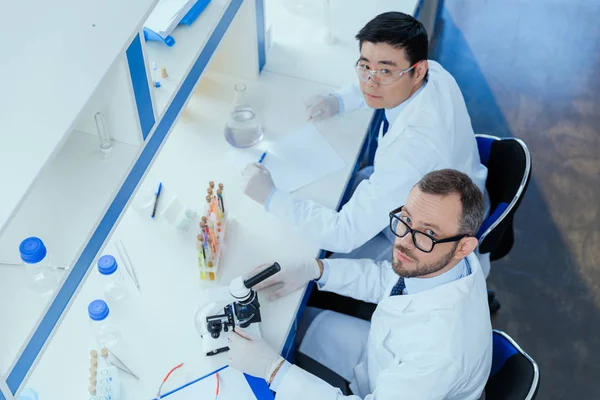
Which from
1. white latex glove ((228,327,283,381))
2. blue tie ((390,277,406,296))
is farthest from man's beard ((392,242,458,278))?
white latex glove ((228,327,283,381))

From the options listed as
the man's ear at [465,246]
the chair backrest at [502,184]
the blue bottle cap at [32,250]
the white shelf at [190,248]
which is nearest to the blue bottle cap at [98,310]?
the white shelf at [190,248]

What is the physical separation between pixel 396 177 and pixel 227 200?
592mm

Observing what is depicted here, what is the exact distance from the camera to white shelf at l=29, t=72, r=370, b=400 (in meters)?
1.87

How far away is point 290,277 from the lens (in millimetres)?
2018

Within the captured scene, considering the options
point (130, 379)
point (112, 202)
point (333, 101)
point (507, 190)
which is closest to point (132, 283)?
point (130, 379)

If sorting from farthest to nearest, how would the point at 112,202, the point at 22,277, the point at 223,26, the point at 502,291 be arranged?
the point at 502,291
the point at 223,26
the point at 112,202
the point at 22,277

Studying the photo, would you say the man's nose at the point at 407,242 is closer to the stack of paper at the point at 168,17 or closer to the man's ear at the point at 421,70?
the man's ear at the point at 421,70

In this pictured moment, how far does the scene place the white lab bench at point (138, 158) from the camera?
1.37 meters

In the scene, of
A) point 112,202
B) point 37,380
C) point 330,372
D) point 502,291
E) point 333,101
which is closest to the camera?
point 112,202

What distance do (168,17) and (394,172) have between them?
0.84 m

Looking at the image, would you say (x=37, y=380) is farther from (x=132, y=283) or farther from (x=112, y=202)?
(x=112, y=202)

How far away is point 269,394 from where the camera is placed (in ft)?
6.11

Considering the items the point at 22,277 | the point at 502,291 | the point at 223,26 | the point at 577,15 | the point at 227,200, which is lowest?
the point at 502,291

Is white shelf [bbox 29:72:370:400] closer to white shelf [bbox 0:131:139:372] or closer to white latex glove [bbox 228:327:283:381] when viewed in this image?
white latex glove [bbox 228:327:283:381]
